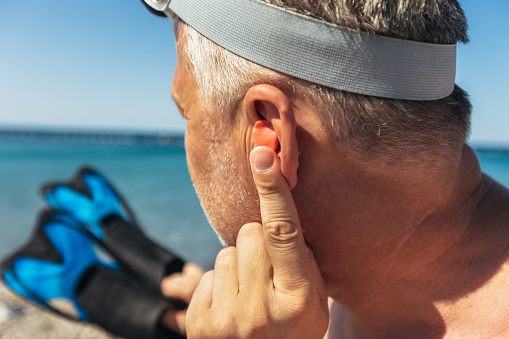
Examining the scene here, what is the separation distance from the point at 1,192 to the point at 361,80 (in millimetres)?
20846

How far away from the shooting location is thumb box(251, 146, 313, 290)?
4.80ft

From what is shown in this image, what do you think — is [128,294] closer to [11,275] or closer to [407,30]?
[11,275]

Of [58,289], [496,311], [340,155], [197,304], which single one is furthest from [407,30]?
[58,289]

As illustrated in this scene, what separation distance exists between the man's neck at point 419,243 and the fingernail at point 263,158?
11.4 inches

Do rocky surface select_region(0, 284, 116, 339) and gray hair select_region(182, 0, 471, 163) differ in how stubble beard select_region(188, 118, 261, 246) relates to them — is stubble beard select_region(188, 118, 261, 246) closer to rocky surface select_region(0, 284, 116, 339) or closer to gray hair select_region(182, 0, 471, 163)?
gray hair select_region(182, 0, 471, 163)

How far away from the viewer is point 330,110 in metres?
A: 1.44

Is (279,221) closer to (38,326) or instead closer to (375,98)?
(375,98)

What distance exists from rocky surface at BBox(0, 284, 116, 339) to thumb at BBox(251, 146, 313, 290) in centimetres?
420

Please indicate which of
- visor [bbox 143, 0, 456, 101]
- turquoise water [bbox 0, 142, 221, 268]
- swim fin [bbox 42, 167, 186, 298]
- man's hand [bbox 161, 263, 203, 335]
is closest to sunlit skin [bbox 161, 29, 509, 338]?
visor [bbox 143, 0, 456, 101]

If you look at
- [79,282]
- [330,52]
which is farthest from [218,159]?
[79,282]

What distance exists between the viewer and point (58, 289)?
14.5 ft

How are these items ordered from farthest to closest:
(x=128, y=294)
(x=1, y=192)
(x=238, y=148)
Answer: (x=1, y=192), (x=128, y=294), (x=238, y=148)

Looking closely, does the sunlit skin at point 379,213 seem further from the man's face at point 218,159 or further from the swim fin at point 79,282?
the swim fin at point 79,282

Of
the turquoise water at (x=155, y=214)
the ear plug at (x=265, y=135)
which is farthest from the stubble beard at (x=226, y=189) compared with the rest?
the turquoise water at (x=155, y=214)
